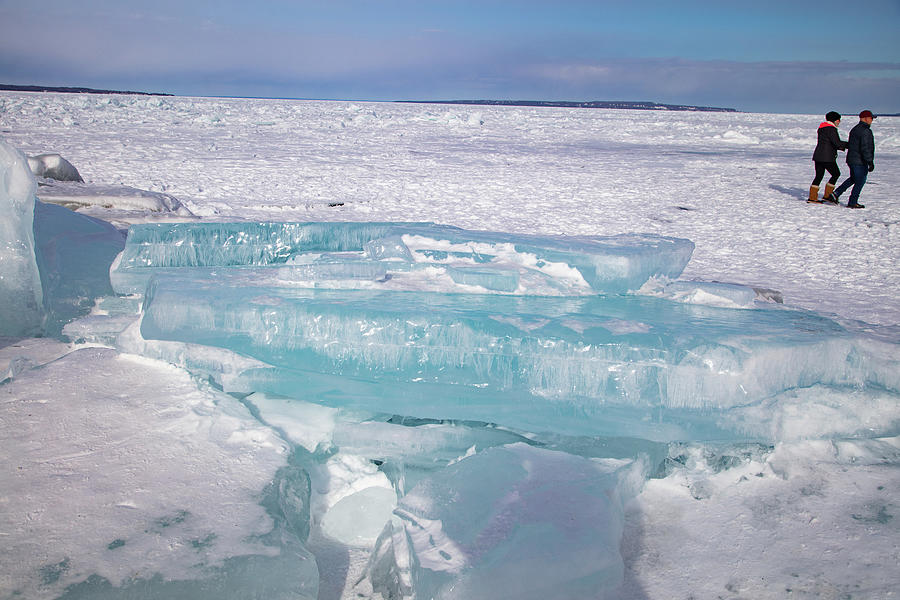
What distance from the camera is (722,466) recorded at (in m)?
1.88

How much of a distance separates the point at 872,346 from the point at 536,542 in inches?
55.9

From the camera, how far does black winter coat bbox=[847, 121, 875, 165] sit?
20.9ft

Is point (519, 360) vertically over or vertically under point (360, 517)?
over

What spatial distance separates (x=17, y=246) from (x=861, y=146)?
732 cm

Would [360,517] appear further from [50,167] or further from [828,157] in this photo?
[828,157]

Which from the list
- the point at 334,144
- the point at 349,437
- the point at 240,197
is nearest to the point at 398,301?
the point at 349,437

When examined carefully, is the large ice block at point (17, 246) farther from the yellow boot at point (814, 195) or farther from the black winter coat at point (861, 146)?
the yellow boot at point (814, 195)

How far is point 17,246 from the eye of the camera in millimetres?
2334

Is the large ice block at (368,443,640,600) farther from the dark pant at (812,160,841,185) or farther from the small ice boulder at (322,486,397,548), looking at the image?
the dark pant at (812,160,841,185)

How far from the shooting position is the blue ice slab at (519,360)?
1.91 meters

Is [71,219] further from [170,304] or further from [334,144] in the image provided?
[334,144]

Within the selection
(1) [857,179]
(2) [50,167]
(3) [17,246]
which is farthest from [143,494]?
(1) [857,179]

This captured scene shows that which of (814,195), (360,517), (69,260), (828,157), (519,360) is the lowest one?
(360,517)

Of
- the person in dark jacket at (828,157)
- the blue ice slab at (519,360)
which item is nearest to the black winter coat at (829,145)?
the person in dark jacket at (828,157)
